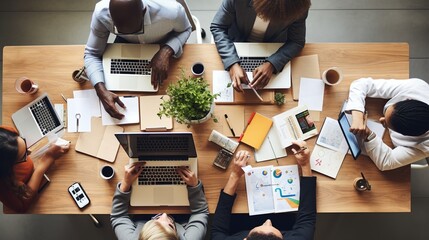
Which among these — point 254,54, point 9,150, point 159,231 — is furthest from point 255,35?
point 9,150

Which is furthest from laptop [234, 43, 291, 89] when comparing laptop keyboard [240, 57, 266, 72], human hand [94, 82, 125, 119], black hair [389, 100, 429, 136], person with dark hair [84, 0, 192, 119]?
human hand [94, 82, 125, 119]

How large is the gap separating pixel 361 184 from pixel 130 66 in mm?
1286

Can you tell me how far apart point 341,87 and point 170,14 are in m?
0.93

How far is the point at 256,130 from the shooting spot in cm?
191

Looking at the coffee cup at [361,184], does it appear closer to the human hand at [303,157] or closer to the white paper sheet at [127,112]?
the human hand at [303,157]

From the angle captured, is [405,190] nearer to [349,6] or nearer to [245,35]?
[245,35]

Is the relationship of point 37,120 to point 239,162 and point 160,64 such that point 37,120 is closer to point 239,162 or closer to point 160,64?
point 160,64

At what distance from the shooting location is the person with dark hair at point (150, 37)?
5.93 feet

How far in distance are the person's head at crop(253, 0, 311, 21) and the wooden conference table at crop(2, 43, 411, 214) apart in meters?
0.39

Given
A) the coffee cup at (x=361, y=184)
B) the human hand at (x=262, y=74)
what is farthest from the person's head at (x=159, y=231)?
the coffee cup at (x=361, y=184)

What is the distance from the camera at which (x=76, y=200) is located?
189cm

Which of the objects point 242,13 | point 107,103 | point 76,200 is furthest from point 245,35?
point 76,200

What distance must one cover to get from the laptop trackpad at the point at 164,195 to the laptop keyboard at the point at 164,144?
0.64 ft

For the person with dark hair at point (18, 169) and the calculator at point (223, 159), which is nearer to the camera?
the person with dark hair at point (18, 169)
